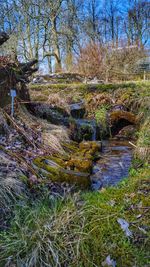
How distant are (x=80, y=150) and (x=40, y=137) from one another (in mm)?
825

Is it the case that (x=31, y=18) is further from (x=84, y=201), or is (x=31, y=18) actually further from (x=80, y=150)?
(x=84, y=201)

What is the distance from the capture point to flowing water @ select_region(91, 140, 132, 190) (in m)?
3.81

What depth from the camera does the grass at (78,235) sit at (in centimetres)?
193

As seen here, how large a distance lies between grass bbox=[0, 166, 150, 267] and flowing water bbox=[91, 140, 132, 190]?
1.15 meters

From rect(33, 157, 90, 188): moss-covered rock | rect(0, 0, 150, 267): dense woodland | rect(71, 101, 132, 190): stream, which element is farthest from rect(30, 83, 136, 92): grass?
rect(33, 157, 90, 188): moss-covered rock

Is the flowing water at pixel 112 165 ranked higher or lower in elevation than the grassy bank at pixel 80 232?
lower

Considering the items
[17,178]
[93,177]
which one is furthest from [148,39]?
[17,178]

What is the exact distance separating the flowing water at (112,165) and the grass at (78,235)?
1152mm

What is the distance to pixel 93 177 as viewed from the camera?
12.9 feet

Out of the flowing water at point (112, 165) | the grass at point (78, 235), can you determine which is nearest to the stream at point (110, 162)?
the flowing water at point (112, 165)

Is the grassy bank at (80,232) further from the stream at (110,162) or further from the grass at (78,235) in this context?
the stream at (110,162)

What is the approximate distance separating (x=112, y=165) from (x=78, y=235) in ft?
8.19

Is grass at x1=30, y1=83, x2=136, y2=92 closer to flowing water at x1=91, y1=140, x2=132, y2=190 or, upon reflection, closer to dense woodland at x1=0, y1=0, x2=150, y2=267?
dense woodland at x1=0, y1=0, x2=150, y2=267

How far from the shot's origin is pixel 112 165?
4508 millimetres
